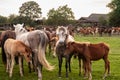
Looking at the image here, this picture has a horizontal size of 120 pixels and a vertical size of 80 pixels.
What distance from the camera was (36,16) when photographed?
384 feet

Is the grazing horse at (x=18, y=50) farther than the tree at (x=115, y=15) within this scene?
No

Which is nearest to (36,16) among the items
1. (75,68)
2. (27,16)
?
(27,16)

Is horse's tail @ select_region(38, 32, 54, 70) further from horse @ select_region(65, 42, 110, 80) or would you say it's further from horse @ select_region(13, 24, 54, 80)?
horse @ select_region(65, 42, 110, 80)

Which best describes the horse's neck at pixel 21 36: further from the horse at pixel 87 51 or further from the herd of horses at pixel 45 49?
the horse at pixel 87 51

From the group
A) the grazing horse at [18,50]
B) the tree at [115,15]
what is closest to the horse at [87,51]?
the grazing horse at [18,50]

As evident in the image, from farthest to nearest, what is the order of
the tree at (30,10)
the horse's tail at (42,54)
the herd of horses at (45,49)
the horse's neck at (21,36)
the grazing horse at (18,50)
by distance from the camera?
the tree at (30,10) → the horse's neck at (21,36) → the grazing horse at (18,50) → the herd of horses at (45,49) → the horse's tail at (42,54)

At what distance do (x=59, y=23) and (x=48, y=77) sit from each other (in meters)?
80.6

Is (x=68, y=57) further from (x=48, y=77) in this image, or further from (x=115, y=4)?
(x=115, y=4)

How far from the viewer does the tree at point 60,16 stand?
94625 mm

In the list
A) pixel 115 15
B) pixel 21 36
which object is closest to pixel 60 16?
pixel 115 15

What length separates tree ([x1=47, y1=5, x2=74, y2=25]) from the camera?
3725 inches

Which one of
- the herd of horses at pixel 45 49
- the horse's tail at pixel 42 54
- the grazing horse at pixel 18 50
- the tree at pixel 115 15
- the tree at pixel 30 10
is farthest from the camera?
the tree at pixel 30 10

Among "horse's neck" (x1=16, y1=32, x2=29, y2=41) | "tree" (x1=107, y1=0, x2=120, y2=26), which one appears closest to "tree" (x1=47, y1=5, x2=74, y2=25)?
"tree" (x1=107, y1=0, x2=120, y2=26)

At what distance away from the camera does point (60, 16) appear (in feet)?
313
